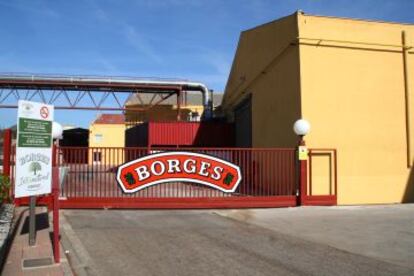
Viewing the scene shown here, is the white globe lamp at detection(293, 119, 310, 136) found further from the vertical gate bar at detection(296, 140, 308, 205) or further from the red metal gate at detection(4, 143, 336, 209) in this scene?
the vertical gate bar at detection(296, 140, 308, 205)

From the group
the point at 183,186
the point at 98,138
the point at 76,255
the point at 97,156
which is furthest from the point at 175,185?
the point at 98,138

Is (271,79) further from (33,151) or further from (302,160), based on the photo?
(33,151)

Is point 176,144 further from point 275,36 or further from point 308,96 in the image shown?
point 308,96

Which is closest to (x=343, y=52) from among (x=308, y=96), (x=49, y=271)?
(x=308, y=96)

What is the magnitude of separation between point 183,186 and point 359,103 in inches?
262

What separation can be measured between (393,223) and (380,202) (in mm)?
4668

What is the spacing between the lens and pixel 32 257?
8281mm

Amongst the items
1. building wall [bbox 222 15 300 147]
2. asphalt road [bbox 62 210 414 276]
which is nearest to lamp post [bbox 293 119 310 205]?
building wall [bbox 222 15 300 147]

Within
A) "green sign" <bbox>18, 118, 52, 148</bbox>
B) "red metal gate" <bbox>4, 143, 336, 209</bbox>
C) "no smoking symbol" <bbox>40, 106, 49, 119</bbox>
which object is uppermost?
"no smoking symbol" <bbox>40, 106, 49, 119</bbox>

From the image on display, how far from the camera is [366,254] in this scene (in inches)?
355

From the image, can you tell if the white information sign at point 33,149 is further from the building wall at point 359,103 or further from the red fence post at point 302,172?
the building wall at point 359,103

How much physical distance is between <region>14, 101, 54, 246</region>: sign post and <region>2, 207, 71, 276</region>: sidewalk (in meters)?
0.31

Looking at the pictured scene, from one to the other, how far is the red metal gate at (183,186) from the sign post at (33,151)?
536 centimetres

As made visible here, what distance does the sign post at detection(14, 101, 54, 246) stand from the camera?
8.51m
